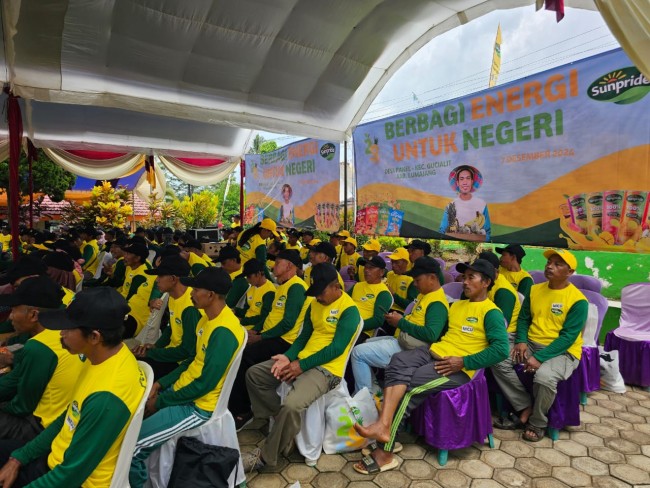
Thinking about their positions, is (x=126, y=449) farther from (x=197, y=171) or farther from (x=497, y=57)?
(x=497, y=57)

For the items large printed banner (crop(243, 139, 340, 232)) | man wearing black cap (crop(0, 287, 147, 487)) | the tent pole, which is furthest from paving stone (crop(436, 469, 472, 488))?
large printed banner (crop(243, 139, 340, 232))

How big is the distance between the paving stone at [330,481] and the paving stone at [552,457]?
58.7 inches

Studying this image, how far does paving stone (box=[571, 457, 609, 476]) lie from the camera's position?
2709 millimetres

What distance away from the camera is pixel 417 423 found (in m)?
3.07

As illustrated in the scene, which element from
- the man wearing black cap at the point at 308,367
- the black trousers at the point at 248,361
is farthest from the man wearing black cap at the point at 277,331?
the man wearing black cap at the point at 308,367

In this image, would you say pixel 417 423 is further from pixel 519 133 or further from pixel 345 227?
pixel 345 227

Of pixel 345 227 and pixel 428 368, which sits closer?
pixel 428 368

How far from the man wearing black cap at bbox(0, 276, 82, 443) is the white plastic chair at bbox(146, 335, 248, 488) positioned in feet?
2.07

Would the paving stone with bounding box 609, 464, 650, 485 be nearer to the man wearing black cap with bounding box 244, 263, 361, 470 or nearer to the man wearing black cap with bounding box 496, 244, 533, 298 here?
the man wearing black cap with bounding box 496, 244, 533, 298

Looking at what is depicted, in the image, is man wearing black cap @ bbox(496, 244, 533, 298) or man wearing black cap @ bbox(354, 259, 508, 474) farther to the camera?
man wearing black cap @ bbox(496, 244, 533, 298)

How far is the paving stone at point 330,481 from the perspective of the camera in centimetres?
266

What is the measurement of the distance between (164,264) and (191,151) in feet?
25.6

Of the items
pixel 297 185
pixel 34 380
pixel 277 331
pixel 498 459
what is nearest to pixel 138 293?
pixel 277 331

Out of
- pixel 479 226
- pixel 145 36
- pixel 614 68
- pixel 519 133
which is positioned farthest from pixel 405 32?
pixel 145 36
